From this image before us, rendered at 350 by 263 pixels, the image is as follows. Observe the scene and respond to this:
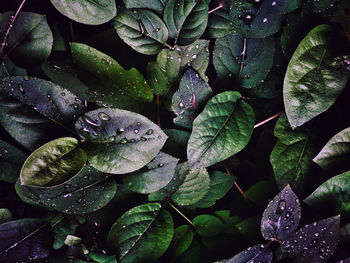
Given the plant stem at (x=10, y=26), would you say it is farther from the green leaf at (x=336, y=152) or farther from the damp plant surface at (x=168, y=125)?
the green leaf at (x=336, y=152)

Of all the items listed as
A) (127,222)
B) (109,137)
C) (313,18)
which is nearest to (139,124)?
(109,137)

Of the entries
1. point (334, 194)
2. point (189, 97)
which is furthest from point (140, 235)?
point (334, 194)

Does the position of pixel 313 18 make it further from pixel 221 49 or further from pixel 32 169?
pixel 32 169

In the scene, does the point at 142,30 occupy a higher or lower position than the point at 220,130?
higher

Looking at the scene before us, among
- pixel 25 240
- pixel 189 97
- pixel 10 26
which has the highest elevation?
pixel 10 26

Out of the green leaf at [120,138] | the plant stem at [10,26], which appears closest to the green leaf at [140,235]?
the green leaf at [120,138]

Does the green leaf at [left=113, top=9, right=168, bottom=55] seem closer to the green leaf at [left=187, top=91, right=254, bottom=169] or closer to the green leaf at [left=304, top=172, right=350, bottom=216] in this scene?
the green leaf at [left=187, top=91, right=254, bottom=169]

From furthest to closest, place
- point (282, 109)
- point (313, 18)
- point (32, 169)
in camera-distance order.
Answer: point (282, 109) < point (313, 18) < point (32, 169)

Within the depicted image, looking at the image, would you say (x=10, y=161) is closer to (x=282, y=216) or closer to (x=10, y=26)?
(x=10, y=26)
